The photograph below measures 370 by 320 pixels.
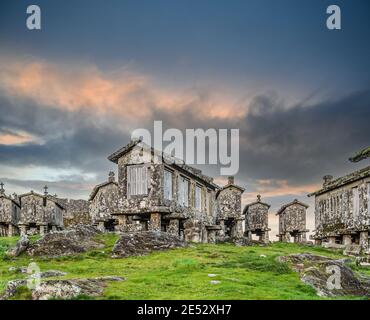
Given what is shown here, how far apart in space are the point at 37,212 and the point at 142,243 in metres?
30.1

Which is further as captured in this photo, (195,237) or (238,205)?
(238,205)

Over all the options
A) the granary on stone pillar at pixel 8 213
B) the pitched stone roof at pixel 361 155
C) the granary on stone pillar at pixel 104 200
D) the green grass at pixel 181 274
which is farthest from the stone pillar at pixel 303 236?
the granary on stone pillar at pixel 8 213

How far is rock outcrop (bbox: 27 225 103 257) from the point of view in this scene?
21938 mm

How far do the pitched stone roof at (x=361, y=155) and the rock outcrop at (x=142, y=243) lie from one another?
12.3 metres

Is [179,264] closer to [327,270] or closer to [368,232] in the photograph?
[327,270]

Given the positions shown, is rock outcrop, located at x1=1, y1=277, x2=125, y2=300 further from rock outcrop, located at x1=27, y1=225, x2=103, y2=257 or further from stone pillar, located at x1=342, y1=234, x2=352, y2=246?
stone pillar, located at x1=342, y1=234, x2=352, y2=246

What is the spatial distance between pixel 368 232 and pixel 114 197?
2356cm

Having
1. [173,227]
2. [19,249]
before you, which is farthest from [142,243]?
[173,227]

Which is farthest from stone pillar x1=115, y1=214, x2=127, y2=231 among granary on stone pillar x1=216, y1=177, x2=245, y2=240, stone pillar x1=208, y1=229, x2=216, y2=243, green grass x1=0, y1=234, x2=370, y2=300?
granary on stone pillar x1=216, y1=177, x2=245, y2=240

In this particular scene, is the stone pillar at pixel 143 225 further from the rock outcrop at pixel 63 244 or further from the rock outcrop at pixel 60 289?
the rock outcrop at pixel 60 289

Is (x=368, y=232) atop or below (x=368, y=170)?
below

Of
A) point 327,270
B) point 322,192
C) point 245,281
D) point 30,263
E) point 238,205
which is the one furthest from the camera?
point 238,205
